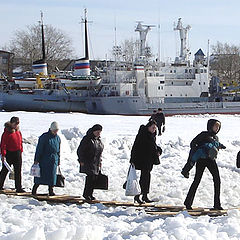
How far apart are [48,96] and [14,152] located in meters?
36.3

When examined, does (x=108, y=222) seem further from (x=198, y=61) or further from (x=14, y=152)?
(x=198, y=61)

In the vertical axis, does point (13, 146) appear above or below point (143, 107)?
above

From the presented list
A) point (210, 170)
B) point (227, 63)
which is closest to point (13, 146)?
point (210, 170)

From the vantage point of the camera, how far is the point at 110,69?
4509 centimetres

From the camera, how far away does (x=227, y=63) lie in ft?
256

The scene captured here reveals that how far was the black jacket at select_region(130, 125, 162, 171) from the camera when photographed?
877 centimetres

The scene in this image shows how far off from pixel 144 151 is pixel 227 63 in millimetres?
71478

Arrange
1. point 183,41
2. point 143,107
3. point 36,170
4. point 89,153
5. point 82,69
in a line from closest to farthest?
point 89,153 → point 36,170 → point 143,107 → point 82,69 → point 183,41

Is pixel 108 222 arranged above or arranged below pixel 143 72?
below

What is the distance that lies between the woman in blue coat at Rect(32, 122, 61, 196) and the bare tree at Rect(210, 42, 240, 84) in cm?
6721

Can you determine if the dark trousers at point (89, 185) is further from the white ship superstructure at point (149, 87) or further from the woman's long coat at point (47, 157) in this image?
the white ship superstructure at point (149, 87)

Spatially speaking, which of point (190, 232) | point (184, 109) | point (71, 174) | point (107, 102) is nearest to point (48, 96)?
point (107, 102)

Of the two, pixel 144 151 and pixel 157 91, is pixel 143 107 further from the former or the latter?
pixel 144 151

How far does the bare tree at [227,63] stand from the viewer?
252 ft
